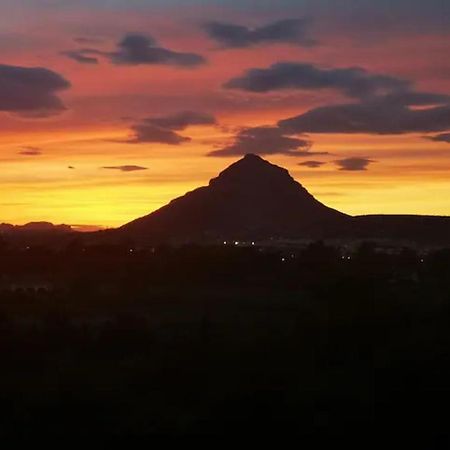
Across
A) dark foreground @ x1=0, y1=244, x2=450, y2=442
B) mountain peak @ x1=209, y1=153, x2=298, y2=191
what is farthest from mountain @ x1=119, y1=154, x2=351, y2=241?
dark foreground @ x1=0, y1=244, x2=450, y2=442

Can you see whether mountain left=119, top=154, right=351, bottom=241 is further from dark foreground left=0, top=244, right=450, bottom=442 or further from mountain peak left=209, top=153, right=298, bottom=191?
dark foreground left=0, top=244, right=450, bottom=442

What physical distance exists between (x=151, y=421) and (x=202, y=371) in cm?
442

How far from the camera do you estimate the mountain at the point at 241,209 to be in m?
151

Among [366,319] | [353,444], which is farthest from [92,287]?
[353,444]

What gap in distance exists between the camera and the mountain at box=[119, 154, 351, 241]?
15075 centimetres

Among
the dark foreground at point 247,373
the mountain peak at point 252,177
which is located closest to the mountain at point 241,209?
the mountain peak at point 252,177

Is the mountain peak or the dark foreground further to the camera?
the mountain peak

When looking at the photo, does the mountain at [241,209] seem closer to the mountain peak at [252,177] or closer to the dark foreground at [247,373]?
the mountain peak at [252,177]

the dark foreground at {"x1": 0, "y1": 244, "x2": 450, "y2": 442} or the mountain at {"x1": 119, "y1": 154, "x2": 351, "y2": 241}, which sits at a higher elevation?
the mountain at {"x1": 119, "y1": 154, "x2": 351, "y2": 241}

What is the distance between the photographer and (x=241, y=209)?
527ft

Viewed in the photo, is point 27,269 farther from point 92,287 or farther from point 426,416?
point 426,416

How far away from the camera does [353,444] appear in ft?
57.0

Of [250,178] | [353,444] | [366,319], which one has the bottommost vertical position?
[353,444]

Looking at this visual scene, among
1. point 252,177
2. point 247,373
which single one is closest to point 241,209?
point 252,177
